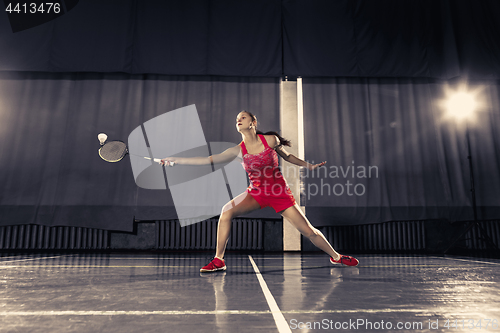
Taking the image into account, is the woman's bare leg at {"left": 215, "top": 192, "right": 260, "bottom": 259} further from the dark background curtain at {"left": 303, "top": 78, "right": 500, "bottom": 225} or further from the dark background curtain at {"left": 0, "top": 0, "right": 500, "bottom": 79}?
the dark background curtain at {"left": 0, "top": 0, "right": 500, "bottom": 79}

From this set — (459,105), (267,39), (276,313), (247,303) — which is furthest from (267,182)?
(459,105)

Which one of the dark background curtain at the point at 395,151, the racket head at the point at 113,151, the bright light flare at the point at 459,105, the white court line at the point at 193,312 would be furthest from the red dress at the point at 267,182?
the bright light flare at the point at 459,105

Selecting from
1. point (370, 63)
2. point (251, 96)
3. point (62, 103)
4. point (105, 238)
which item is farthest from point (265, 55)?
point (105, 238)

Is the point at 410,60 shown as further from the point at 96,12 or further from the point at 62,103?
the point at 62,103

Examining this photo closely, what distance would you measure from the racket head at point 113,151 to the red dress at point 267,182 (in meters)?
1.22

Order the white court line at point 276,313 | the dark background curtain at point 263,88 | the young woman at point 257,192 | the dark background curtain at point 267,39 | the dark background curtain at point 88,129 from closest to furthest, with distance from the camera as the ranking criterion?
the white court line at point 276,313 < the young woman at point 257,192 < the dark background curtain at point 88,129 < the dark background curtain at point 263,88 < the dark background curtain at point 267,39

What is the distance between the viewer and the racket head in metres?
3.10

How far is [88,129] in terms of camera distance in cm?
541

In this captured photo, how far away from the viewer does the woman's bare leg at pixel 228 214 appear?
2.67 meters

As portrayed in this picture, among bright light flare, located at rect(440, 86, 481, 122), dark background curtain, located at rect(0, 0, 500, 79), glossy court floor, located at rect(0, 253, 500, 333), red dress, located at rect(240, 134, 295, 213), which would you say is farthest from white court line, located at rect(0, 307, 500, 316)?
bright light flare, located at rect(440, 86, 481, 122)

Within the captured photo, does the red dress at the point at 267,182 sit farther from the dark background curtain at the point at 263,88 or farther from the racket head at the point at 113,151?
the dark background curtain at the point at 263,88

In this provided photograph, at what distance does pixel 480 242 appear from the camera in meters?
5.57

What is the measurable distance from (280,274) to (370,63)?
437 cm

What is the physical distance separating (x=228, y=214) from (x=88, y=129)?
3.81 metres
